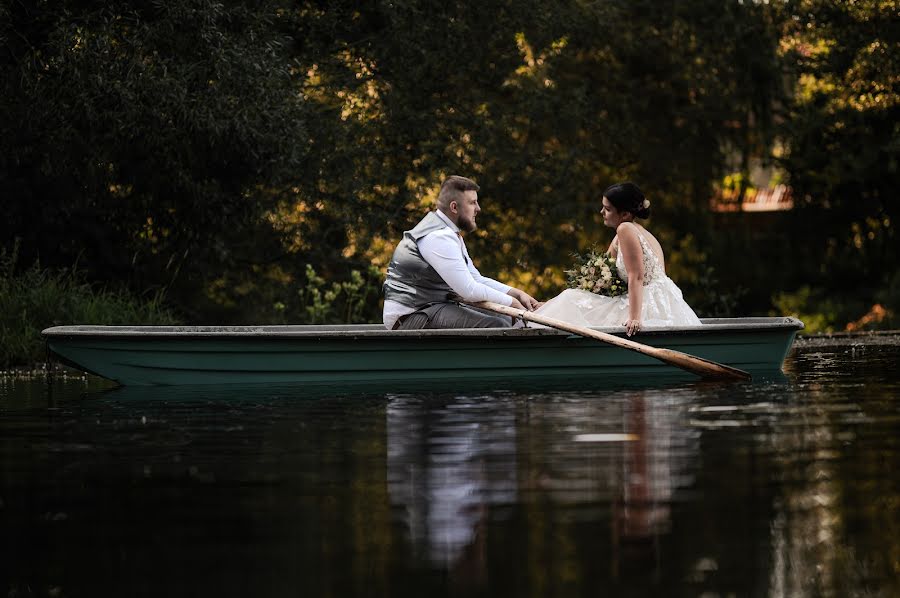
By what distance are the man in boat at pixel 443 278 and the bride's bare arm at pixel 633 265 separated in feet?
2.65

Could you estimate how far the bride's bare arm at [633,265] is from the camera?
471 inches

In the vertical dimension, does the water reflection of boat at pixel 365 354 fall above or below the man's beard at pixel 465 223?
below

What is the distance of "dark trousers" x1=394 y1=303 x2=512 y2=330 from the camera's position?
12.2 m

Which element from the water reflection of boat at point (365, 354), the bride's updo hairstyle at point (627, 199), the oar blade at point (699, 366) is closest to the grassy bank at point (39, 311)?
the water reflection of boat at point (365, 354)

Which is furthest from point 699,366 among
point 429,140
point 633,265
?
point 429,140

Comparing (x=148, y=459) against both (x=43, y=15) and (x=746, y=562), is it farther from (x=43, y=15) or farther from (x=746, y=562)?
(x=43, y=15)

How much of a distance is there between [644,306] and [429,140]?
10.6 meters

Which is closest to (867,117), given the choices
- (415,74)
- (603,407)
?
(415,74)

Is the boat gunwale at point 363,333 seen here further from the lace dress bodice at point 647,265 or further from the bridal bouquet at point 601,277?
the bridal bouquet at point 601,277

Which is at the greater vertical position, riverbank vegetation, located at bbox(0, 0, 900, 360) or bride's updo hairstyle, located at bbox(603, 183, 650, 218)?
riverbank vegetation, located at bbox(0, 0, 900, 360)

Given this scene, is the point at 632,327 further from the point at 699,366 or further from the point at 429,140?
the point at 429,140

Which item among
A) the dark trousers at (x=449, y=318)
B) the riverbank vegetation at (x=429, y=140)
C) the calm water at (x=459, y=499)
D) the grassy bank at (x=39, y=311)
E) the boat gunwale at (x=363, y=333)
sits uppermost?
the riverbank vegetation at (x=429, y=140)

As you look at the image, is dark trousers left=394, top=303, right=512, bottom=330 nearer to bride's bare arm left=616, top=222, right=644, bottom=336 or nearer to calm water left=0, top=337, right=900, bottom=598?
bride's bare arm left=616, top=222, right=644, bottom=336

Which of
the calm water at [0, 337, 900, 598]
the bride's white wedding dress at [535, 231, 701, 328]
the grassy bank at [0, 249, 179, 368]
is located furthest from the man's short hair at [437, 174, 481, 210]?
the grassy bank at [0, 249, 179, 368]
